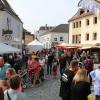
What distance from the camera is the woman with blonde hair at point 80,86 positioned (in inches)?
370

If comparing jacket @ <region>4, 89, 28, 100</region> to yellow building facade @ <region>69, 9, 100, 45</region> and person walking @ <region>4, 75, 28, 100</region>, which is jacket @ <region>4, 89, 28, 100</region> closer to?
person walking @ <region>4, 75, 28, 100</region>

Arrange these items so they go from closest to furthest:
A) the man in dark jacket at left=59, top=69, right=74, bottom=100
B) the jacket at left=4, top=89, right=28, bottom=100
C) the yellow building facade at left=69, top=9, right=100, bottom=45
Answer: the jacket at left=4, top=89, right=28, bottom=100 → the man in dark jacket at left=59, top=69, right=74, bottom=100 → the yellow building facade at left=69, top=9, right=100, bottom=45

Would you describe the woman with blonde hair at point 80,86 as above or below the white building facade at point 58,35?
below

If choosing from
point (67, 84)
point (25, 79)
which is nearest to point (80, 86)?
point (67, 84)

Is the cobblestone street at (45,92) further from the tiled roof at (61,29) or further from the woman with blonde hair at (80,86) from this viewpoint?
the tiled roof at (61,29)

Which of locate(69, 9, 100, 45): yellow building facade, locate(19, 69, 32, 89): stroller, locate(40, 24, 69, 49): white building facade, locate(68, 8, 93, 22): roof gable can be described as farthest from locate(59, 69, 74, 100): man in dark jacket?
locate(40, 24, 69, 49): white building facade

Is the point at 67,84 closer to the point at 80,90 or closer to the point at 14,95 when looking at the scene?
the point at 80,90

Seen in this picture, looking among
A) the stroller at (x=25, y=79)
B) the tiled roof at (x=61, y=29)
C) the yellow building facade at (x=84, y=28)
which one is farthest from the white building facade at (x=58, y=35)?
the stroller at (x=25, y=79)

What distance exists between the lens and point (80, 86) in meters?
9.48

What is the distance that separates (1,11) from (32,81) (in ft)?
75.7

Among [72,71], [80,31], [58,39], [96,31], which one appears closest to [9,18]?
[96,31]

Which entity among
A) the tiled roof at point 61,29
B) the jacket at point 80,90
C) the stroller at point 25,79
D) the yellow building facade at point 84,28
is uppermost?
the tiled roof at point 61,29

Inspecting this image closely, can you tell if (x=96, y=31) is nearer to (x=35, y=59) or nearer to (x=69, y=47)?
(x=69, y=47)

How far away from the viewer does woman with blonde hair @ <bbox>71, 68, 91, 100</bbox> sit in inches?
370
